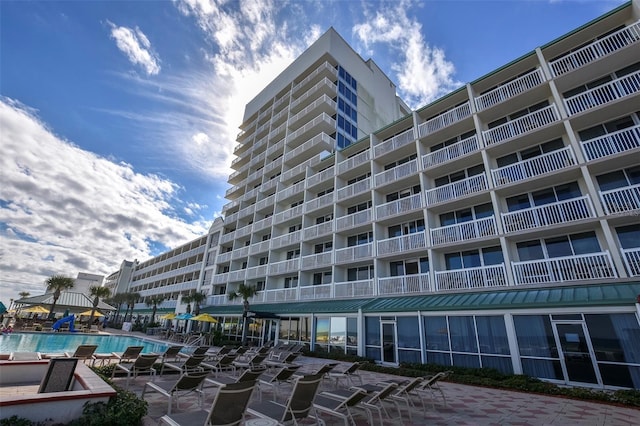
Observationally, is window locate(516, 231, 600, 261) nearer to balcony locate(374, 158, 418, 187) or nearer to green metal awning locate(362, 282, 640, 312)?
green metal awning locate(362, 282, 640, 312)

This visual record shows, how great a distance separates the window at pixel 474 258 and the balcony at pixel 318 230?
30.1 ft

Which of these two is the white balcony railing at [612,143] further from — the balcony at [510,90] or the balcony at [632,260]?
the balcony at [510,90]

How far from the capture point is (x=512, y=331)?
12.4 m

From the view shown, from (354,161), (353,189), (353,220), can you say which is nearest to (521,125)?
(353,189)

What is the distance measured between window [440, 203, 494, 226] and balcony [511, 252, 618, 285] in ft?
12.2

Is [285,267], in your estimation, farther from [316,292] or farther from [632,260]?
[632,260]

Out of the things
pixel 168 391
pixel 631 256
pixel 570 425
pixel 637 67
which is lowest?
pixel 570 425

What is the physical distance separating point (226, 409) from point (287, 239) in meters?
22.7

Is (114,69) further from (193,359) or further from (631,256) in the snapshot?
(631,256)

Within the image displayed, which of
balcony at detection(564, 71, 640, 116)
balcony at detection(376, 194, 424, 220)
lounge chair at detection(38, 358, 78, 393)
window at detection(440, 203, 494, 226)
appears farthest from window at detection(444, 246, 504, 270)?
lounge chair at detection(38, 358, 78, 393)

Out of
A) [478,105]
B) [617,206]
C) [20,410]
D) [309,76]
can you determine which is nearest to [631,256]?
[617,206]

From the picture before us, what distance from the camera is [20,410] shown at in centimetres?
440

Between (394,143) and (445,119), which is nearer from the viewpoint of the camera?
(445,119)

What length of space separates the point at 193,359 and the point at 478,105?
19.9 metres
